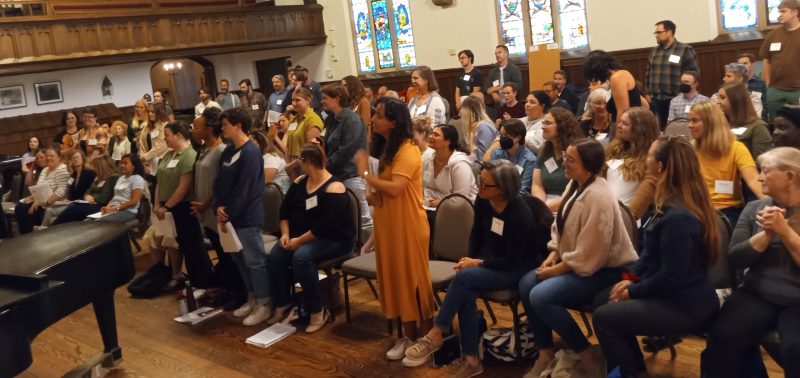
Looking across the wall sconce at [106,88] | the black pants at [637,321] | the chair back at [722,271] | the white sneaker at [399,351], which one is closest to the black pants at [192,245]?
the white sneaker at [399,351]

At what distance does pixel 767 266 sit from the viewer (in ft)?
9.88

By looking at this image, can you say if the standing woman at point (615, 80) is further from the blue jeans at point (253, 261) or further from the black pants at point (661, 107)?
the blue jeans at point (253, 261)

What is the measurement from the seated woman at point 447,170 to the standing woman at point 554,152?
1.60ft

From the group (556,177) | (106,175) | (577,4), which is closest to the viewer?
(556,177)

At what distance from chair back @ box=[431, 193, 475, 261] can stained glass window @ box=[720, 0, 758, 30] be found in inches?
298

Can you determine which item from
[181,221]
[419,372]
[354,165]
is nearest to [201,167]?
[181,221]

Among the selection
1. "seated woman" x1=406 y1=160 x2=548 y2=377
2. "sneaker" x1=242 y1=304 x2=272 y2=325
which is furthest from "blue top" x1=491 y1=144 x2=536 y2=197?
"sneaker" x1=242 y1=304 x2=272 y2=325

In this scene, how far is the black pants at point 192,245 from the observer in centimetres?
573

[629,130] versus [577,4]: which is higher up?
[577,4]

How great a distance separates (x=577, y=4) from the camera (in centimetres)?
1168

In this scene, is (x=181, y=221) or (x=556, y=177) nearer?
(x=556, y=177)

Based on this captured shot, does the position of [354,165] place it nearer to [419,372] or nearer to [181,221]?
[181,221]

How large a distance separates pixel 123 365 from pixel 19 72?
30.7ft

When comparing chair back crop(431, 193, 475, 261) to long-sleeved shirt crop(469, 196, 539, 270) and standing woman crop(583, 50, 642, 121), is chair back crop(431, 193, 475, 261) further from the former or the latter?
standing woman crop(583, 50, 642, 121)
